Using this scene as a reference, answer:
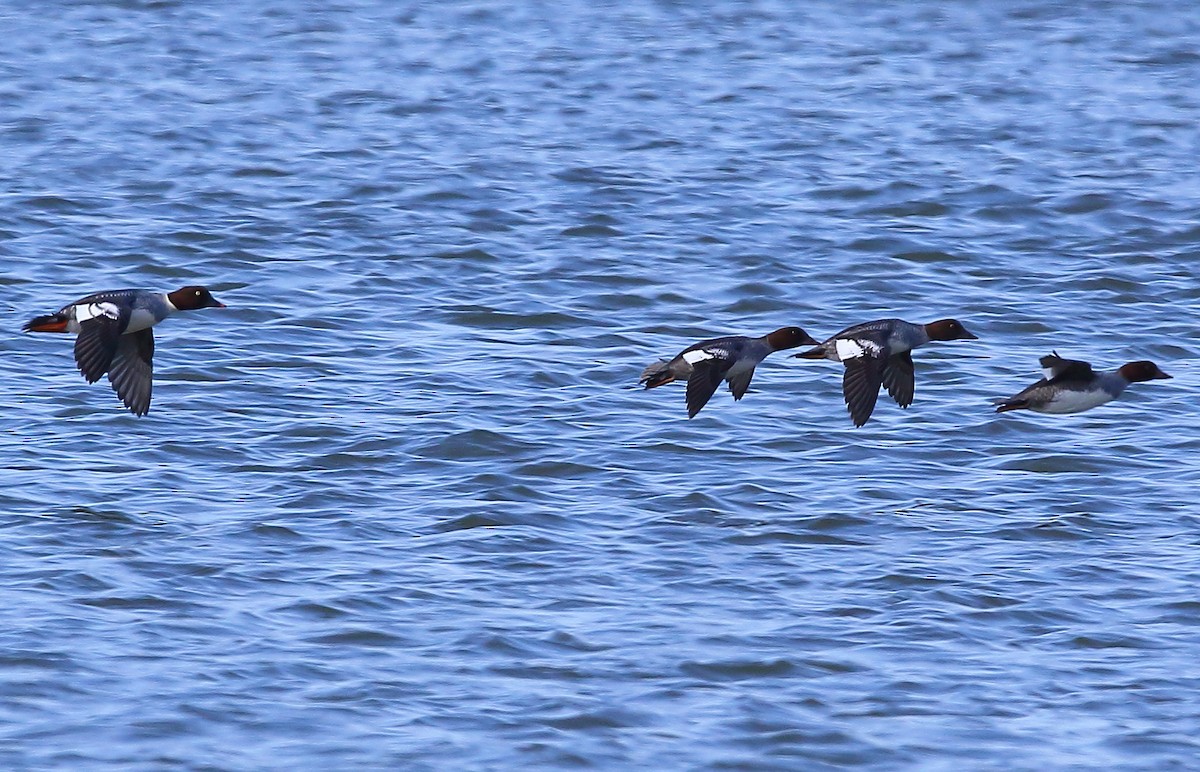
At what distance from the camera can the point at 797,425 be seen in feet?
43.3

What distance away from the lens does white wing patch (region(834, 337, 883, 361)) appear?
464 inches

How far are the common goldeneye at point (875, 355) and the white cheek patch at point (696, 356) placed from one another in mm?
553

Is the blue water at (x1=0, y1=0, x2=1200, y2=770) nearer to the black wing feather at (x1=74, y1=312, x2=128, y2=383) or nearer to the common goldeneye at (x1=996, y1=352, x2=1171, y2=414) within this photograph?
the common goldeneye at (x1=996, y1=352, x2=1171, y2=414)

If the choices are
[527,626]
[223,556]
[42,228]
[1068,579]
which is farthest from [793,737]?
[42,228]

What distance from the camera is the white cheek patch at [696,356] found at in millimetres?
11698

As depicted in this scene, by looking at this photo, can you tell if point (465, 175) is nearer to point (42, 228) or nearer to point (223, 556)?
point (42, 228)

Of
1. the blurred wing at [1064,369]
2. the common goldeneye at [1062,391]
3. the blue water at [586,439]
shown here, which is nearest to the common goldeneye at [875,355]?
the blue water at [586,439]

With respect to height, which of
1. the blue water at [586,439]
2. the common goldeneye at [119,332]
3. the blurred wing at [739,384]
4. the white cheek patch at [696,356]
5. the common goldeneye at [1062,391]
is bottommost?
the blue water at [586,439]

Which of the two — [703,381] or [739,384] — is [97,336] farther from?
[739,384]

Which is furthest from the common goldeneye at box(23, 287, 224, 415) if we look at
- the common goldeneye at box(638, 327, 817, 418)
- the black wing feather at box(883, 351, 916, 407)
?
the black wing feather at box(883, 351, 916, 407)

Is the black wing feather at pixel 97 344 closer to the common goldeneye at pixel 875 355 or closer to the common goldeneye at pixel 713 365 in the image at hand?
the common goldeneye at pixel 713 365

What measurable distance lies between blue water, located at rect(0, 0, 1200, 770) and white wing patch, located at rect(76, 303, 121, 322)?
980 mm

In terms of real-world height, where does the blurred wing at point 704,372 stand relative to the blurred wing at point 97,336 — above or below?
below

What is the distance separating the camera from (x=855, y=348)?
1184 centimetres
